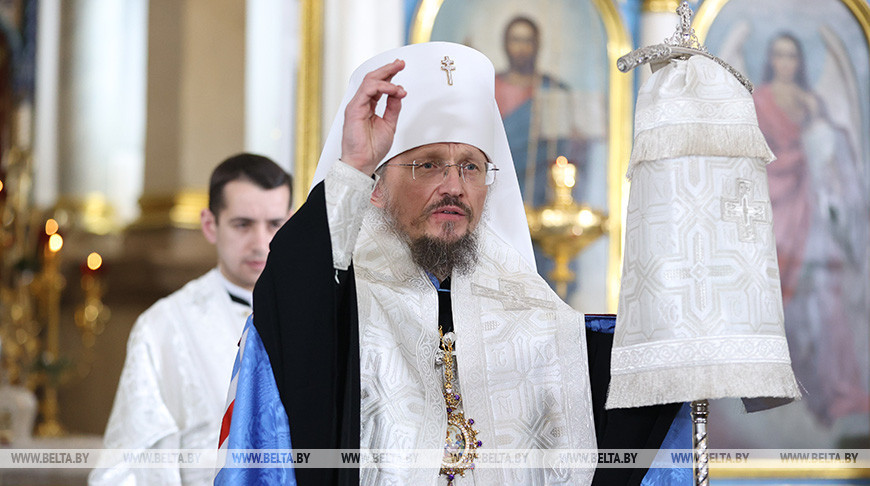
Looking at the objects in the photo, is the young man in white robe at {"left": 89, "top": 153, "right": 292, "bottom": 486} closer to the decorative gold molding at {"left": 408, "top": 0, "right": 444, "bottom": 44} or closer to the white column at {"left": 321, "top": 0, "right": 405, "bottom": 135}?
the white column at {"left": 321, "top": 0, "right": 405, "bottom": 135}

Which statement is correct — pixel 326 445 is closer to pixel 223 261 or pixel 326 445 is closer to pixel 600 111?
pixel 223 261

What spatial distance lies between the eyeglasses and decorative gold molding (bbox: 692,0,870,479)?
15.5 ft

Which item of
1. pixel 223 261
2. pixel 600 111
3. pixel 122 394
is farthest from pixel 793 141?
pixel 122 394

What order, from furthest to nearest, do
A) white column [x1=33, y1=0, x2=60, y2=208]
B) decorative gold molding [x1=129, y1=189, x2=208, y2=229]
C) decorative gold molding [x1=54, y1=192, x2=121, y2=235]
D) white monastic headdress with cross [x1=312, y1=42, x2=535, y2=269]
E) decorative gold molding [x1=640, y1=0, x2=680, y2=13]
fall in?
decorative gold molding [x1=640, y1=0, x2=680, y2=13] → white column [x1=33, y1=0, x2=60, y2=208] → decorative gold molding [x1=54, y1=192, x2=121, y2=235] → decorative gold molding [x1=129, y1=189, x2=208, y2=229] → white monastic headdress with cross [x1=312, y1=42, x2=535, y2=269]

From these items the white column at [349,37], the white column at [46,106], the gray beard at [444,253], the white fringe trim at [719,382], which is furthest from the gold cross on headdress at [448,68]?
the white column at [46,106]

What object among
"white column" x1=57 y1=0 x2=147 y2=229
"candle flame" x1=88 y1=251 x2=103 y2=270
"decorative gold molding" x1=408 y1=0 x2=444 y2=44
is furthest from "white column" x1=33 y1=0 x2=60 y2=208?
"decorative gold molding" x1=408 y1=0 x2=444 y2=44

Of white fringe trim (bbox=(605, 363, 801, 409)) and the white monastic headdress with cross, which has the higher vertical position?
the white monastic headdress with cross

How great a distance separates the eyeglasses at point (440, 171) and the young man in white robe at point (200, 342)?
1146 mm

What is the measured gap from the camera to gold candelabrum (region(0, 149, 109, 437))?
23.5ft

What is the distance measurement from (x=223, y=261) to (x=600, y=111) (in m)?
4.25

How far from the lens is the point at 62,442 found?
20.5ft

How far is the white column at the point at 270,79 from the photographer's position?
7117 millimetres

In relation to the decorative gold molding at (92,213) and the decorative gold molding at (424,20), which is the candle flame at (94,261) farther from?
the decorative gold molding at (424,20)

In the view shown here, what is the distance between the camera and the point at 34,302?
777cm
